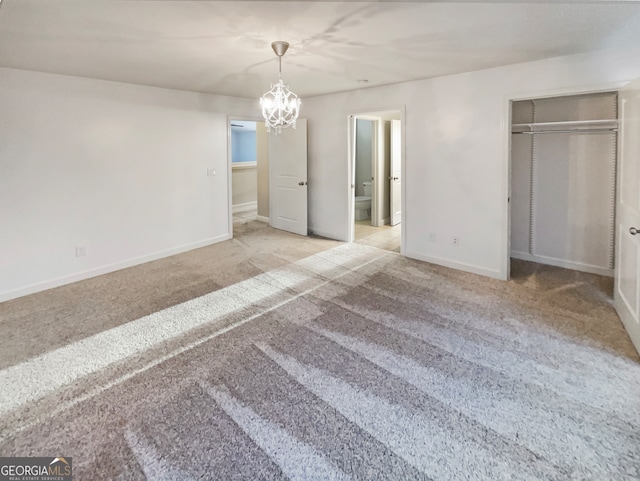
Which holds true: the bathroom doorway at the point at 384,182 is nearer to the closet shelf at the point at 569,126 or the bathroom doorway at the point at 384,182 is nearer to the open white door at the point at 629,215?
the closet shelf at the point at 569,126

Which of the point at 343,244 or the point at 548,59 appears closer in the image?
the point at 548,59

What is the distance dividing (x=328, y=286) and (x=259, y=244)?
7.10 ft

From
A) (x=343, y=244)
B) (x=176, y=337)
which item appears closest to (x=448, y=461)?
(x=176, y=337)

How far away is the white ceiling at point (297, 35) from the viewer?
2.34 m

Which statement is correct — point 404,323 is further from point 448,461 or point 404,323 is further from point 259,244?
point 259,244

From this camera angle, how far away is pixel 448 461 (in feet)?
5.63

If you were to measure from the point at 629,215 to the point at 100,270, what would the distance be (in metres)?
5.34

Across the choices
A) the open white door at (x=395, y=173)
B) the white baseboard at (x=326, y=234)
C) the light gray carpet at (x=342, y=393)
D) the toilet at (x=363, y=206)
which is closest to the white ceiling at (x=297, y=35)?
the light gray carpet at (x=342, y=393)

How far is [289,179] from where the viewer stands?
21.5 ft

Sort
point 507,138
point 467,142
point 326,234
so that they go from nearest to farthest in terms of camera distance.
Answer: point 507,138
point 467,142
point 326,234

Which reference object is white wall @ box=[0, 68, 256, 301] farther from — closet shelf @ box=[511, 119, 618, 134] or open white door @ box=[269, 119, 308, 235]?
closet shelf @ box=[511, 119, 618, 134]

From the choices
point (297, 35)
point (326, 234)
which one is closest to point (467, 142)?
point (297, 35)

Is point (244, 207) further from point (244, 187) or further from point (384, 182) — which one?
point (384, 182)

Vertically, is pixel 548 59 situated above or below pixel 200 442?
above
